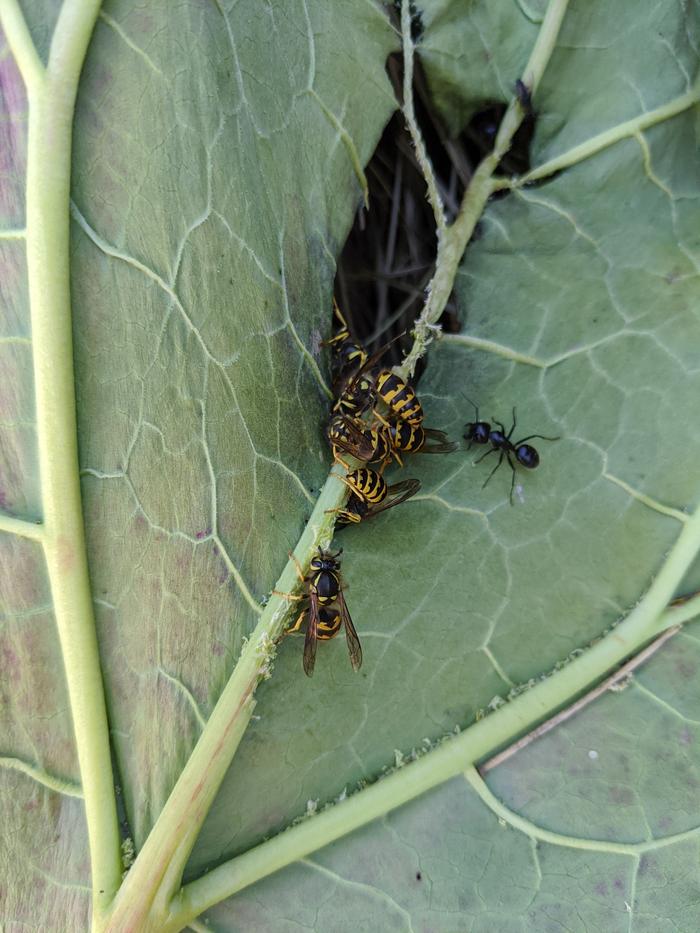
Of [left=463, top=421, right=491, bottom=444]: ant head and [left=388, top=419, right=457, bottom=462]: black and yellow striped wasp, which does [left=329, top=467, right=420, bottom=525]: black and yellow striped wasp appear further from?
[left=463, top=421, right=491, bottom=444]: ant head

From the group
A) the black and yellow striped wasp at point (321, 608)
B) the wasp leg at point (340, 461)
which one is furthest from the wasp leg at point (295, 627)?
the wasp leg at point (340, 461)

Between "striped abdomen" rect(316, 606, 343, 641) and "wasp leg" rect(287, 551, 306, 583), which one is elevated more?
"wasp leg" rect(287, 551, 306, 583)

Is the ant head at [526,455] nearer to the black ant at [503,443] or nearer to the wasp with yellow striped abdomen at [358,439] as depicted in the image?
the black ant at [503,443]

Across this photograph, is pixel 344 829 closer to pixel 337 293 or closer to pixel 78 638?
pixel 78 638

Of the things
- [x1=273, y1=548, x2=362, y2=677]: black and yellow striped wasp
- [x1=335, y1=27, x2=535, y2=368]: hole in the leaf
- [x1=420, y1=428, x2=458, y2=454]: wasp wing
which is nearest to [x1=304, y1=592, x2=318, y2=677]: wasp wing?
[x1=273, y1=548, x2=362, y2=677]: black and yellow striped wasp

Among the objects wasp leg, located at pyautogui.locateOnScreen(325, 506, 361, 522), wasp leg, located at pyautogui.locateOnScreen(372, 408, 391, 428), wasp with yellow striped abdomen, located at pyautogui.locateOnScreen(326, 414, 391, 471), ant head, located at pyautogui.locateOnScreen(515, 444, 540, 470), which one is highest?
wasp leg, located at pyautogui.locateOnScreen(372, 408, 391, 428)
